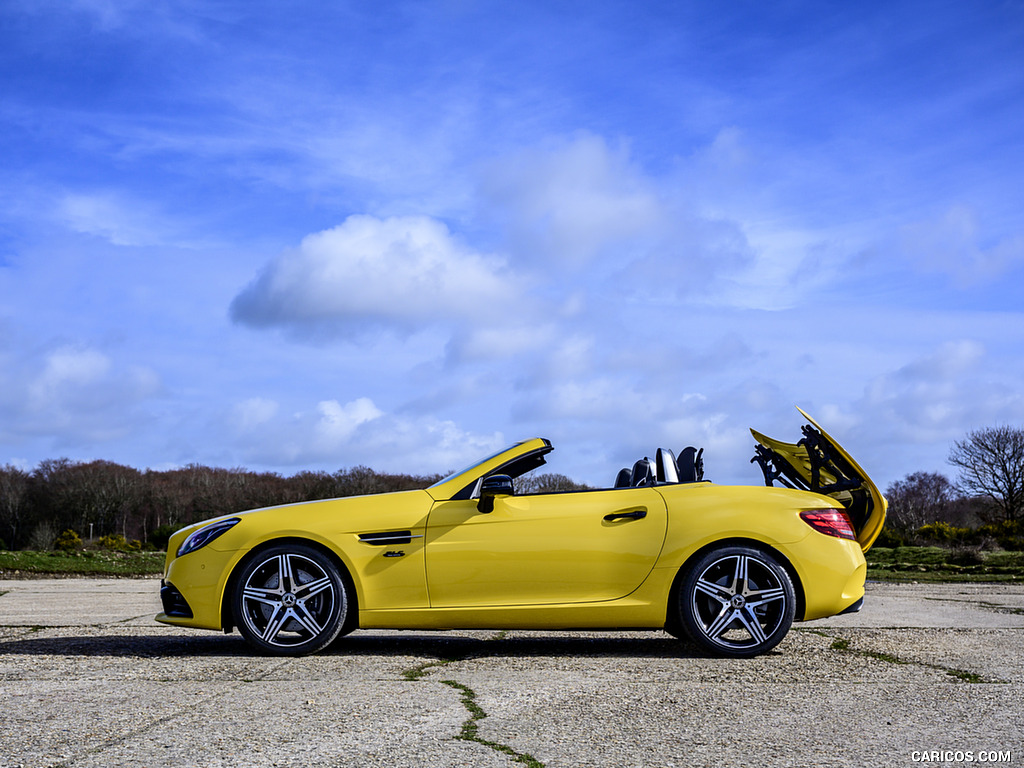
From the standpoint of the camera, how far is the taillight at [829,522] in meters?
6.05

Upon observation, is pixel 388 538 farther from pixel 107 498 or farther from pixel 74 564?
pixel 107 498

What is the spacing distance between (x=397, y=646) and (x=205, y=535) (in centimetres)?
153

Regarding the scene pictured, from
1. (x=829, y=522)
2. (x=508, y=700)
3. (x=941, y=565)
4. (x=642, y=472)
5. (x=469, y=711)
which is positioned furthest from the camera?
(x=941, y=565)

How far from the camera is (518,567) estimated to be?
585 centimetres

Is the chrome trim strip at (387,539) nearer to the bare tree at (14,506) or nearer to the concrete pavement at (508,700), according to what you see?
the concrete pavement at (508,700)

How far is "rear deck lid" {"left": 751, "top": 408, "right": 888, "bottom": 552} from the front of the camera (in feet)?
20.9

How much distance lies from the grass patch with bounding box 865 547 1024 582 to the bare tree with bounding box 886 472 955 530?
1941 centimetres

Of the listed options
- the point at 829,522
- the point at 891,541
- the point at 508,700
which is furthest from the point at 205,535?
the point at 891,541

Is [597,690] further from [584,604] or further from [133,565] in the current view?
[133,565]

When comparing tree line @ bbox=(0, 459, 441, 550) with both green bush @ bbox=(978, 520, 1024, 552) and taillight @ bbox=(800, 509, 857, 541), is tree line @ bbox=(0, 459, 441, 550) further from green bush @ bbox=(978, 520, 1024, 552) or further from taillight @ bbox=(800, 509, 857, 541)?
taillight @ bbox=(800, 509, 857, 541)

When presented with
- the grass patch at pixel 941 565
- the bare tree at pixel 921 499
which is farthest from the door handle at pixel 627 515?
the bare tree at pixel 921 499

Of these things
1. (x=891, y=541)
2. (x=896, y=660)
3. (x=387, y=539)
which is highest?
(x=387, y=539)

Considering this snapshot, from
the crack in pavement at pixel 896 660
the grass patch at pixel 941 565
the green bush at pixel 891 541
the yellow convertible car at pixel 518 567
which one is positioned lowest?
the grass patch at pixel 941 565

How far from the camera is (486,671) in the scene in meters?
5.29
